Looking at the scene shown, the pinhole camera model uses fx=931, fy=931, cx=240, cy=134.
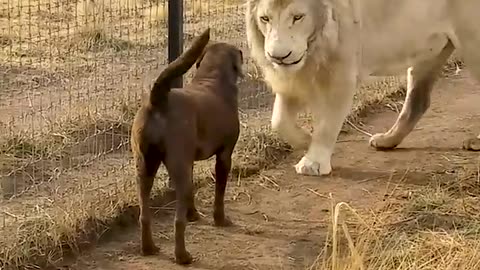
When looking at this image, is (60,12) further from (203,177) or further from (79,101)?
(203,177)

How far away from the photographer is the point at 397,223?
13.9 ft

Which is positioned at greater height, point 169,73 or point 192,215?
point 169,73

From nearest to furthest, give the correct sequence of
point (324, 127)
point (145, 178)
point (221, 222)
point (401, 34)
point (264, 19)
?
point (145, 178), point (221, 222), point (264, 19), point (324, 127), point (401, 34)

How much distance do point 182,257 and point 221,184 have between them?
18.8 inches

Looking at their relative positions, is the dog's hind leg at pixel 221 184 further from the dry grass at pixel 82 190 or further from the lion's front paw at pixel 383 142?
the lion's front paw at pixel 383 142

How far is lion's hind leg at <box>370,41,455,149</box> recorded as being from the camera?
18.2 feet

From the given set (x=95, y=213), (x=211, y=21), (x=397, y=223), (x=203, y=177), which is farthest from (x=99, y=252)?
(x=211, y=21)

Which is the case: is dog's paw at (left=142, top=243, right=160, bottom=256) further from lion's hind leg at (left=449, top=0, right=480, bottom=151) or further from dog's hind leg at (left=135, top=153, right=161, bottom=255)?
lion's hind leg at (left=449, top=0, right=480, bottom=151)

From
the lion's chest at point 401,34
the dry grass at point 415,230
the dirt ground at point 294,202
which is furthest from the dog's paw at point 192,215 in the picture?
the lion's chest at point 401,34

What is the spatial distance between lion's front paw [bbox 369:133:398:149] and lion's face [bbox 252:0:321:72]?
1.10 meters

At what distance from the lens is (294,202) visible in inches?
182

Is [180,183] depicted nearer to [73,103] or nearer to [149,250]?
[149,250]

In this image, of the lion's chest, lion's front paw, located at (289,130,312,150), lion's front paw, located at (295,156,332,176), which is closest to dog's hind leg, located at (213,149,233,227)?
lion's front paw, located at (295,156,332,176)

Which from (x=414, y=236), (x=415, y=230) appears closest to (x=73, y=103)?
(x=415, y=230)
